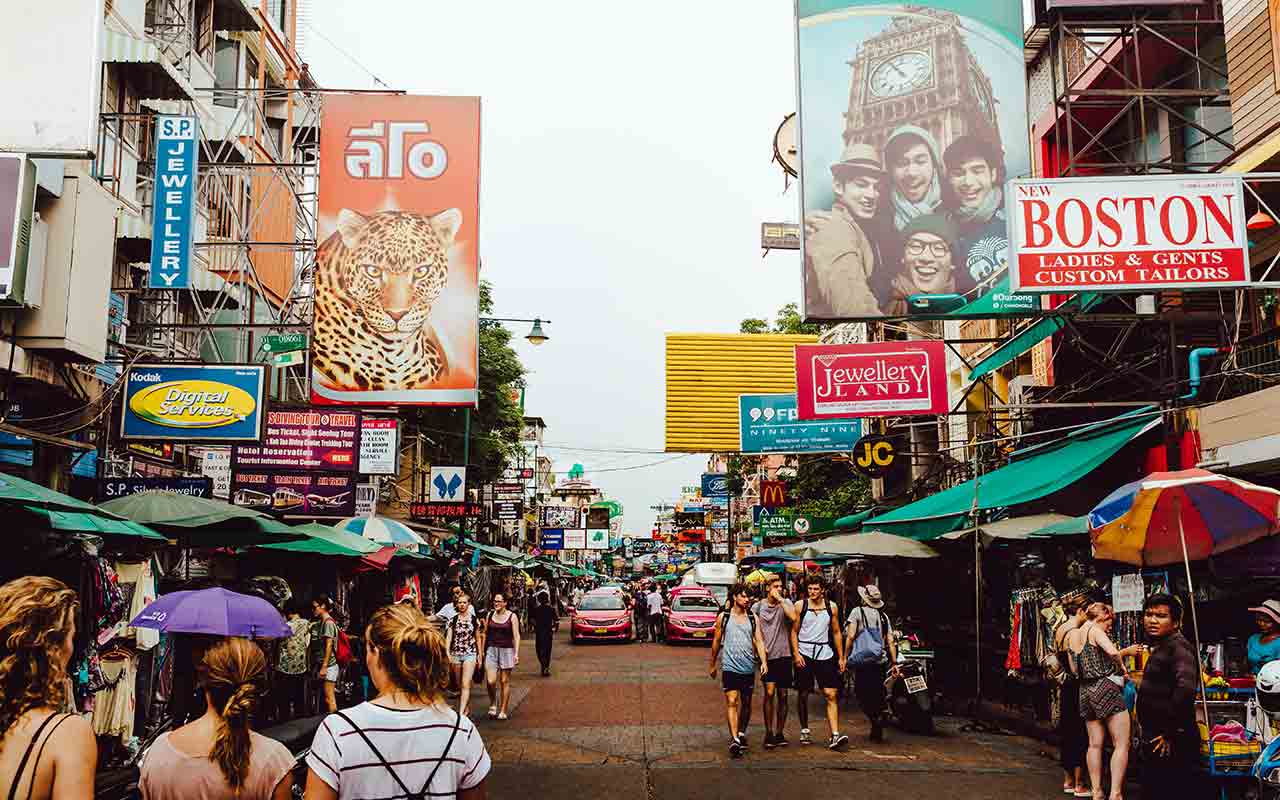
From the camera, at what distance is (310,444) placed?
69.2 ft

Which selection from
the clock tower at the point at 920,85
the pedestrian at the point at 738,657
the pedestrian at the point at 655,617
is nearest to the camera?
the pedestrian at the point at 738,657

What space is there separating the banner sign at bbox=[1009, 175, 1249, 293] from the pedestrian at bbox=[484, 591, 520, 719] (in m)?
8.03

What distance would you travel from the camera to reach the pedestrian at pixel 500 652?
1521 cm

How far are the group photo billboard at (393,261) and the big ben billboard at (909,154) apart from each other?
20.7 feet

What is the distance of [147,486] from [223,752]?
12942 millimetres

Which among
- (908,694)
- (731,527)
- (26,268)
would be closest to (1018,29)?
(908,694)

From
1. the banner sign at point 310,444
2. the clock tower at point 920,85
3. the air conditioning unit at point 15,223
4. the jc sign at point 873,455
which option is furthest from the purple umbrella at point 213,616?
the jc sign at point 873,455

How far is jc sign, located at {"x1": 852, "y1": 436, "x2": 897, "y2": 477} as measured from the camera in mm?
23719

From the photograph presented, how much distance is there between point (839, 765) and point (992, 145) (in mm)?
11396

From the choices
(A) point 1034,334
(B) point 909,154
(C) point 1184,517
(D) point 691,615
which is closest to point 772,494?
(D) point 691,615

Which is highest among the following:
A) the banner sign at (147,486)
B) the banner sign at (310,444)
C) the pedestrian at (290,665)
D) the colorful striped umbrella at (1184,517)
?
the banner sign at (310,444)

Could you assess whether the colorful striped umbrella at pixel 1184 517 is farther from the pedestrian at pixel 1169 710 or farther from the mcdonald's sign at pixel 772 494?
the mcdonald's sign at pixel 772 494

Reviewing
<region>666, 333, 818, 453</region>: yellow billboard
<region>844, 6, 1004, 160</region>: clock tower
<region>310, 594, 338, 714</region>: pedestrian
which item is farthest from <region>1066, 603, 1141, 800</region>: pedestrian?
<region>666, 333, 818, 453</region>: yellow billboard

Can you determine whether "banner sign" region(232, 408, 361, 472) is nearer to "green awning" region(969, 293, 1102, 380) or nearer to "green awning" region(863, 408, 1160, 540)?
"green awning" region(863, 408, 1160, 540)
